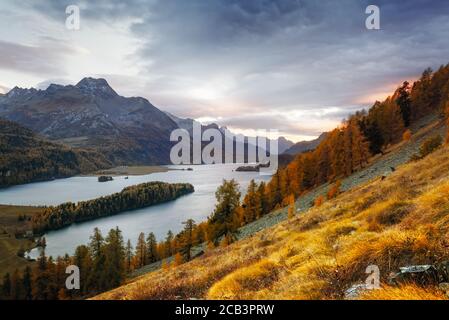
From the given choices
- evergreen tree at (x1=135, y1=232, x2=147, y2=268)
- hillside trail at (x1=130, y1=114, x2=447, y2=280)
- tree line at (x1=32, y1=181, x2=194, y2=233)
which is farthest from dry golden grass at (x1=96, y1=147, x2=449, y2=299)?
tree line at (x1=32, y1=181, x2=194, y2=233)

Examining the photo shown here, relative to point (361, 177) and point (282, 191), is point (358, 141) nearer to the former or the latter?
point (361, 177)

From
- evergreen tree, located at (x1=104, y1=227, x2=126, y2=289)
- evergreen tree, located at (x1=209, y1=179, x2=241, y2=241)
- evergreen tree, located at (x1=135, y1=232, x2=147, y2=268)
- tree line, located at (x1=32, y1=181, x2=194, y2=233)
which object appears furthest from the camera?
tree line, located at (x1=32, y1=181, x2=194, y2=233)

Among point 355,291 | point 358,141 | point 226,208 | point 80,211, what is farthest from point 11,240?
point 355,291

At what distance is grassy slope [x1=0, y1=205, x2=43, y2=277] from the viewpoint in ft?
369

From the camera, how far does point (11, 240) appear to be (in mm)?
145375

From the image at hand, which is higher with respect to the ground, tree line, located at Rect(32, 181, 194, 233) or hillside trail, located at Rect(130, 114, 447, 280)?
hillside trail, located at Rect(130, 114, 447, 280)

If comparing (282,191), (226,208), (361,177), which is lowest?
(282,191)

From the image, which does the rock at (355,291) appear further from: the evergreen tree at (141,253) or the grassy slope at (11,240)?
the grassy slope at (11,240)

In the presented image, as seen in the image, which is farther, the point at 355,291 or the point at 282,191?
the point at 282,191

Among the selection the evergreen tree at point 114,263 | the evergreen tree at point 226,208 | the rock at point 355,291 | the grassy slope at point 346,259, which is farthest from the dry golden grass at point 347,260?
the evergreen tree at point 114,263

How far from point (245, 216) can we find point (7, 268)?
89114 millimetres

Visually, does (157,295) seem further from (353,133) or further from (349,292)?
(353,133)

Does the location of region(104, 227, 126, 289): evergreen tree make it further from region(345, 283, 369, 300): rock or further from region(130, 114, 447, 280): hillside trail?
region(345, 283, 369, 300): rock
